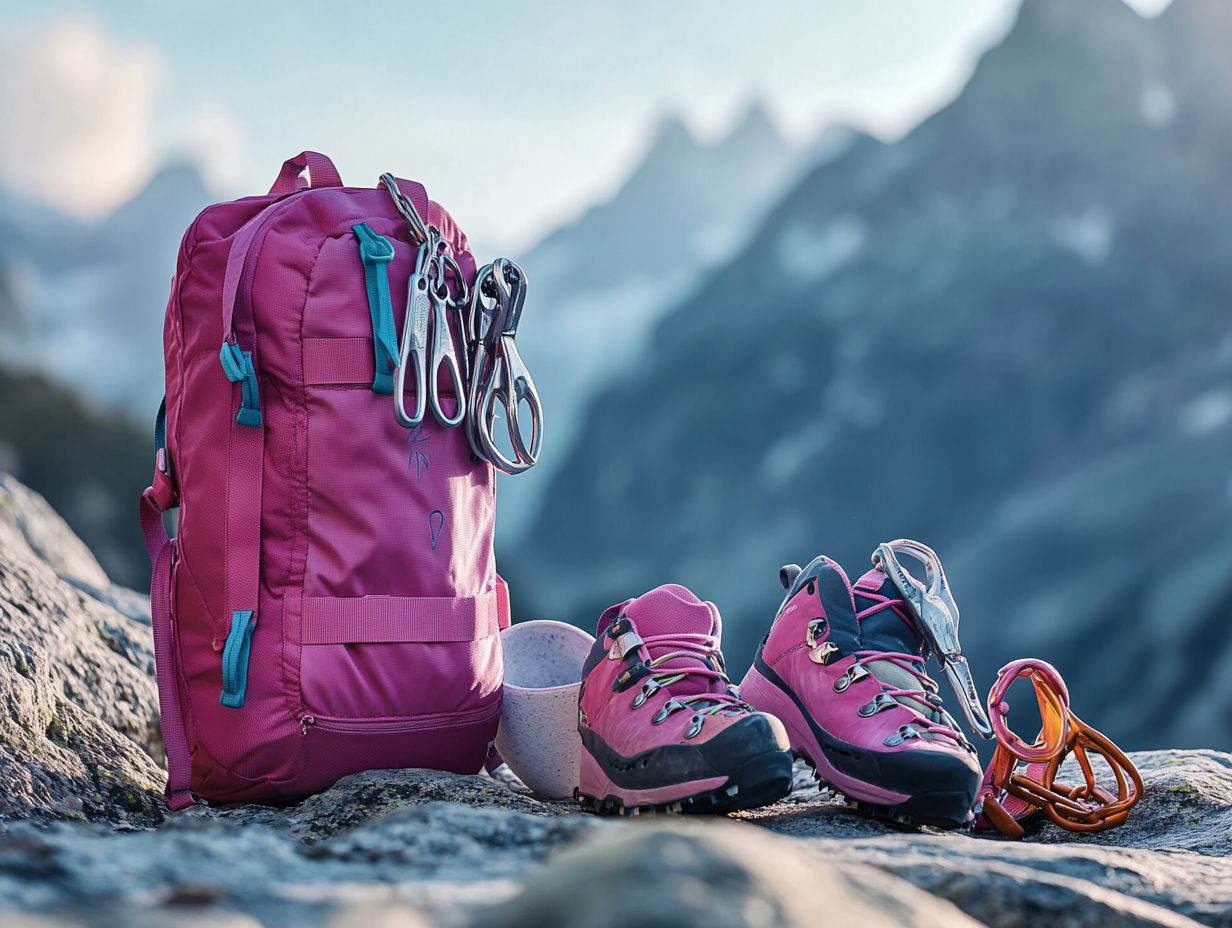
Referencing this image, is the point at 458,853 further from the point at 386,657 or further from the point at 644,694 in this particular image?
the point at 386,657

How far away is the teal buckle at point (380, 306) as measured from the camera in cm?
246

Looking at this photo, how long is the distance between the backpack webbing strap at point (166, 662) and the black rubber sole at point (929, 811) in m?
1.47

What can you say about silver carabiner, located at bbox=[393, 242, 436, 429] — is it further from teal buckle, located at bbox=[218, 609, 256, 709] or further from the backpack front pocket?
teal buckle, located at bbox=[218, 609, 256, 709]

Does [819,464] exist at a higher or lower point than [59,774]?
higher

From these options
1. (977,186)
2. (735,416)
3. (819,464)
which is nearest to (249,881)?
(819,464)

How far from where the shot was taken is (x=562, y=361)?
37719 millimetres

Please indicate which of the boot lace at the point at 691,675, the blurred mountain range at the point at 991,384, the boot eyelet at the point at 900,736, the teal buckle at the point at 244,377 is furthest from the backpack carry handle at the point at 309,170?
the blurred mountain range at the point at 991,384

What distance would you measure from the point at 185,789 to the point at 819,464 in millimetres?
24512

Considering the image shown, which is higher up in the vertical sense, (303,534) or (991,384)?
(991,384)

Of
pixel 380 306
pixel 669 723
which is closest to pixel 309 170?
pixel 380 306

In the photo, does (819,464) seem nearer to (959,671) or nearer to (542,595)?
(542,595)

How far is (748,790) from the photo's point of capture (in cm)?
208

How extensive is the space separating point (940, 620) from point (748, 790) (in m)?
0.65

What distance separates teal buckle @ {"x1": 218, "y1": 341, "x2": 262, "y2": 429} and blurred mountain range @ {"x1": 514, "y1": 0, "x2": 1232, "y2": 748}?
16.6m
